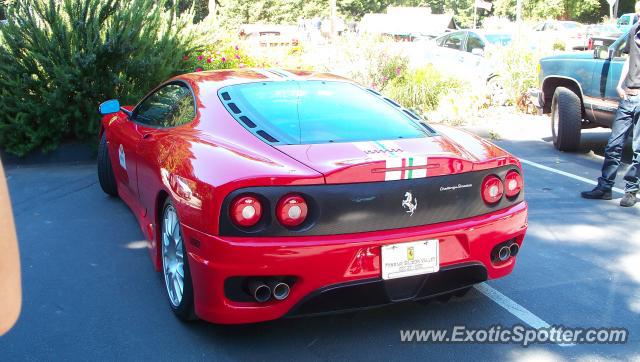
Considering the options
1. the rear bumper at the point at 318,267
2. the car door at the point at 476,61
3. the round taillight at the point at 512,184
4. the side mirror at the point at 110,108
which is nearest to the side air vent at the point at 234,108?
the rear bumper at the point at 318,267

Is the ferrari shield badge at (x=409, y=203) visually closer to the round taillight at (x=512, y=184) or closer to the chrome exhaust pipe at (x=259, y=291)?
the round taillight at (x=512, y=184)

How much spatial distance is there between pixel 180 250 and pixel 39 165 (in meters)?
5.32

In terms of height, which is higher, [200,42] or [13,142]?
[200,42]

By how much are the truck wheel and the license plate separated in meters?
5.62

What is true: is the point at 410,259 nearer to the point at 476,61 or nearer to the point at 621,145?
the point at 621,145

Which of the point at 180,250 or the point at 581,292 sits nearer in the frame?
the point at 180,250

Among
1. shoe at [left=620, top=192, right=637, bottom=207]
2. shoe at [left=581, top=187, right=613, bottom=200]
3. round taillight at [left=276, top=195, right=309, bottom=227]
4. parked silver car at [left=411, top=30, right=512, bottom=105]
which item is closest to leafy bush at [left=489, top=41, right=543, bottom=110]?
parked silver car at [left=411, top=30, right=512, bottom=105]

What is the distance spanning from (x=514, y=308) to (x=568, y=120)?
16.3 feet

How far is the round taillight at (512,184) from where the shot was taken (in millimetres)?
3465

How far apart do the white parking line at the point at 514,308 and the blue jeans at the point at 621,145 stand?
8.50 feet

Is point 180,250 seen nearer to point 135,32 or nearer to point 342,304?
point 342,304

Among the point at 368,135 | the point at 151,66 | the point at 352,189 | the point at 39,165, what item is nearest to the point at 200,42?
the point at 151,66

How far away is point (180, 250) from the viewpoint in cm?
344

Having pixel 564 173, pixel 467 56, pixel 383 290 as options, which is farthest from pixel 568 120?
pixel 467 56
